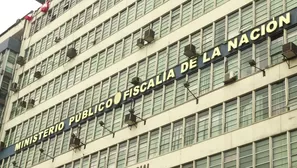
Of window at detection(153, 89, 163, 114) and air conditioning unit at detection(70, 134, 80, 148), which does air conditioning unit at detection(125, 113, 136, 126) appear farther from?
air conditioning unit at detection(70, 134, 80, 148)

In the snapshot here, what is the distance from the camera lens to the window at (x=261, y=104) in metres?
28.6

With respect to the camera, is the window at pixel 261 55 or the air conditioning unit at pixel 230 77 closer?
the window at pixel 261 55

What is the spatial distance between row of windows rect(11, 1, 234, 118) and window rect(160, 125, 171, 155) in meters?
4.43

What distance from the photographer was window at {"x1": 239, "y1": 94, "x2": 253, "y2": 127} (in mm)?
29250

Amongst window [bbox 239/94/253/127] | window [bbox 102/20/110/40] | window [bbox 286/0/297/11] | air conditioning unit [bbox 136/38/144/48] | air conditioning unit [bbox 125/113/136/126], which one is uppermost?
window [bbox 102/20/110/40]

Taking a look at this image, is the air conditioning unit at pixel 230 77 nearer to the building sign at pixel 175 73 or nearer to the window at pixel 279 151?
the building sign at pixel 175 73

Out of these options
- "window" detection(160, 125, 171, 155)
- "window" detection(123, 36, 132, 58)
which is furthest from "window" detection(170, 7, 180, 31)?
"window" detection(160, 125, 171, 155)

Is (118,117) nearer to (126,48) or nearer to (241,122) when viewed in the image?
(126,48)

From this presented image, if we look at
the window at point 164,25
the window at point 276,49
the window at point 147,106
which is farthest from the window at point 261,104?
the window at point 164,25

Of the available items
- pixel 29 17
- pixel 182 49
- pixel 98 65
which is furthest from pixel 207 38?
pixel 29 17

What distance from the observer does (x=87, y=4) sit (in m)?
48.4

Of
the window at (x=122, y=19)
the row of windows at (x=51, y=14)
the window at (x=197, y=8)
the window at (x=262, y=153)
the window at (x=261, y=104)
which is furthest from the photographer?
the row of windows at (x=51, y=14)

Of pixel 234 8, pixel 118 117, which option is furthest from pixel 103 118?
pixel 234 8

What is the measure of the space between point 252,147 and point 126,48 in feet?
52.0
